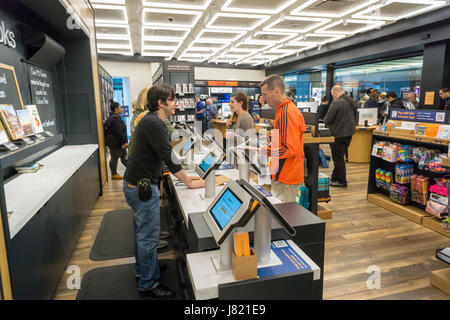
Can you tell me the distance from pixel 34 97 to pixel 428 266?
15.2 feet

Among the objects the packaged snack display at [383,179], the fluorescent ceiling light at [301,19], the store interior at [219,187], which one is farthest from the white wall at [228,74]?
the packaged snack display at [383,179]

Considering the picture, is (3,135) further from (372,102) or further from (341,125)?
(372,102)

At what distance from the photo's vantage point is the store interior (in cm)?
155

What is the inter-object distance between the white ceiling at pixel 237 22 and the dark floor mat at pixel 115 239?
498 cm

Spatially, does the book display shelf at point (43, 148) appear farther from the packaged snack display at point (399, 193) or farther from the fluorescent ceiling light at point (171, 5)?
the packaged snack display at point (399, 193)

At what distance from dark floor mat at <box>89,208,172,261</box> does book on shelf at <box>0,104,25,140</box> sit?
1.42 meters

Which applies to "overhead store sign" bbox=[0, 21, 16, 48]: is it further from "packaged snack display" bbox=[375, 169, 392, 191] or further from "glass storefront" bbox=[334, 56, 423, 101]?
"glass storefront" bbox=[334, 56, 423, 101]

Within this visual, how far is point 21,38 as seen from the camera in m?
3.36

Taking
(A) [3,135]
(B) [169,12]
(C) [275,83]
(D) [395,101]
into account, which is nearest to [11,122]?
(A) [3,135]

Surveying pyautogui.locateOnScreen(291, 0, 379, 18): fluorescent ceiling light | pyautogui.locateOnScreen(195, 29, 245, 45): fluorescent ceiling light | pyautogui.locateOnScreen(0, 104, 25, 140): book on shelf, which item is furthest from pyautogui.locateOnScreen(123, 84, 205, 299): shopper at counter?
pyautogui.locateOnScreen(195, 29, 245, 45): fluorescent ceiling light

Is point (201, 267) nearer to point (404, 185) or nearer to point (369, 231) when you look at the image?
point (369, 231)

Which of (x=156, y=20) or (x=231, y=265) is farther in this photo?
(x=156, y=20)

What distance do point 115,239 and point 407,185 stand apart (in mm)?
3984
